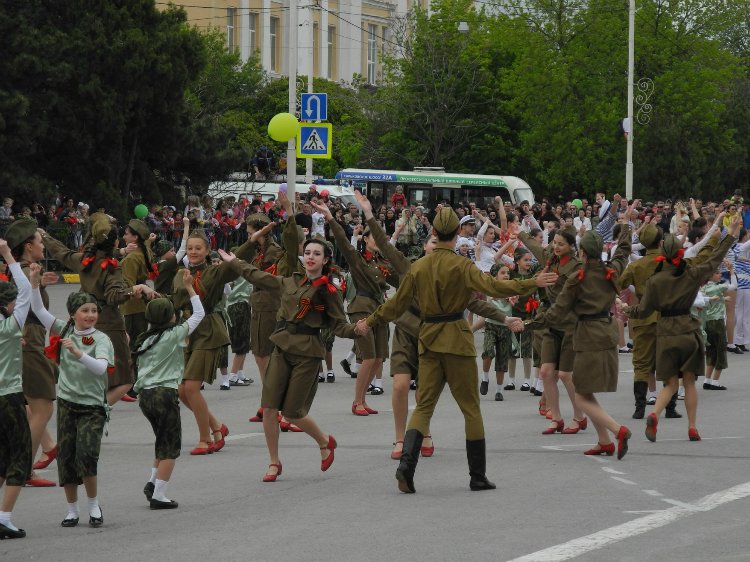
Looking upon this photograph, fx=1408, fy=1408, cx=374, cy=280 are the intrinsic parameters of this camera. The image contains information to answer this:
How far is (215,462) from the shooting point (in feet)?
36.3

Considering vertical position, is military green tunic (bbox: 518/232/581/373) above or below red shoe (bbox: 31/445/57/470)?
above

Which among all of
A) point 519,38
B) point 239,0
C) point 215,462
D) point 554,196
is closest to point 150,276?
point 215,462

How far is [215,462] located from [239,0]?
6025cm

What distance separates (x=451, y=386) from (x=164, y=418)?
197 cm

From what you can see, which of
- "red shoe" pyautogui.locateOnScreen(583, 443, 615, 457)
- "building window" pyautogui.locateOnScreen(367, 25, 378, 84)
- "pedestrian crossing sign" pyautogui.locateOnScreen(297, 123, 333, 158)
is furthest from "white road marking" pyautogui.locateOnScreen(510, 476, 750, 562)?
"building window" pyautogui.locateOnScreen(367, 25, 378, 84)

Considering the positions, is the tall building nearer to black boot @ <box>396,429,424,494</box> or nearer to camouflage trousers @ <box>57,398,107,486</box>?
black boot @ <box>396,429,424,494</box>

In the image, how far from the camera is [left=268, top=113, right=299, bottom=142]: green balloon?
23.7 meters

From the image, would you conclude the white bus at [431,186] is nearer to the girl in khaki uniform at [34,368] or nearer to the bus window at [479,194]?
the bus window at [479,194]

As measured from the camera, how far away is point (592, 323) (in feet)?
37.2

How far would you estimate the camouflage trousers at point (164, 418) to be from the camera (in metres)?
9.02

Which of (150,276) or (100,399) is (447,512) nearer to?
(100,399)

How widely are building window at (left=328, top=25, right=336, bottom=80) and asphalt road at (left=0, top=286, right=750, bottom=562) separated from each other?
64808 millimetres

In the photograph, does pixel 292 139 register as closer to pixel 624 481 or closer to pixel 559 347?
pixel 559 347

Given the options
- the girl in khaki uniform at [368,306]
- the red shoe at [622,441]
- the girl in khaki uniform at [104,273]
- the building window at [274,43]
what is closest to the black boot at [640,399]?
the girl in khaki uniform at [368,306]
